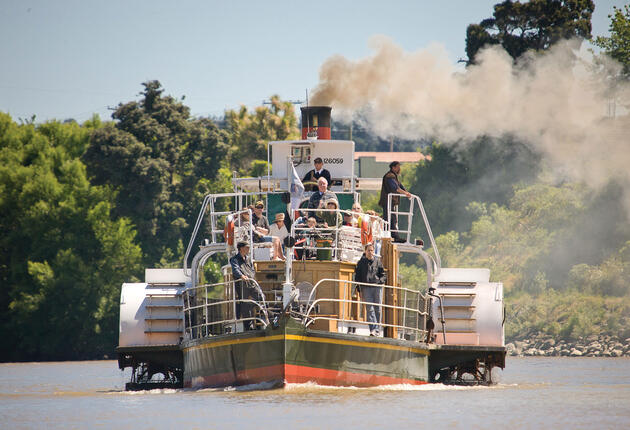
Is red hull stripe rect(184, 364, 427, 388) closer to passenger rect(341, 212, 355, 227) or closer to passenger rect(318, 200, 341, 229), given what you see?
passenger rect(318, 200, 341, 229)

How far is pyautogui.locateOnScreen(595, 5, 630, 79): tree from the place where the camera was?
209 ft

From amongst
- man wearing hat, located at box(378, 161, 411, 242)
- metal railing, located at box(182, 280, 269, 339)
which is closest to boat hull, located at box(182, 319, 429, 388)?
metal railing, located at box(182, 280, 269, 339)

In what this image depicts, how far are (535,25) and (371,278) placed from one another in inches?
1852

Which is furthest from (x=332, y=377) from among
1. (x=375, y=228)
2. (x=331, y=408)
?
(x=375, y=228)

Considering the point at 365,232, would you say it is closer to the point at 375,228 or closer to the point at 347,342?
the point at 375,228

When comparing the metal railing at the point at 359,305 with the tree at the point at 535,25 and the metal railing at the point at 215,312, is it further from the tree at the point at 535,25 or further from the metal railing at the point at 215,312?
the tree at the point at 535,25

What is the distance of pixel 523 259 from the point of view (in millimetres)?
66688

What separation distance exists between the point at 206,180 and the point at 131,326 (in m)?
39.2

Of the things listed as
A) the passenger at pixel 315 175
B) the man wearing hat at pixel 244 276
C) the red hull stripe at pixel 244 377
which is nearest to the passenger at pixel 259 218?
the man wearing hat at pixel 244 276

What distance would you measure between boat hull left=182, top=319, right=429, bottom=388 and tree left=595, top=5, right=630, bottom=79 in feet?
135

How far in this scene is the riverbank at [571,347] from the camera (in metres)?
55.2

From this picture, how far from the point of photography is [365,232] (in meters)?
25.8

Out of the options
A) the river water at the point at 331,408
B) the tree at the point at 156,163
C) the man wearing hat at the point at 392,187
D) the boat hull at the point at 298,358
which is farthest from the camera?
the tree at the point at 156,163

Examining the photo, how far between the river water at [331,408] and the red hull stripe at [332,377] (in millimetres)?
164
